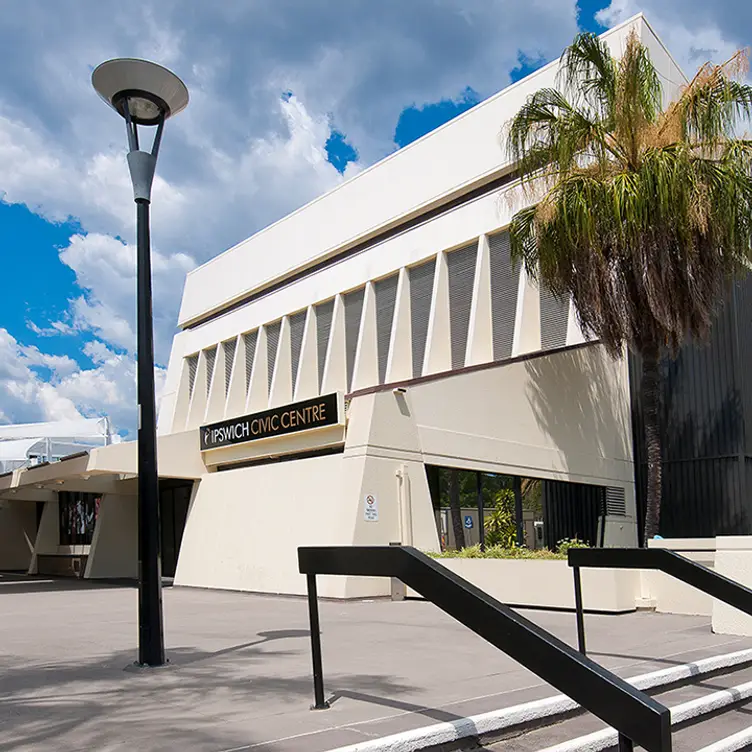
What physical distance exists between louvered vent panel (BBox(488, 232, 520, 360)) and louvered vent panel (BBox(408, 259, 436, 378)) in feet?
7.45

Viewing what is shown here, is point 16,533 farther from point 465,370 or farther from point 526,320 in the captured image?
point 465,370


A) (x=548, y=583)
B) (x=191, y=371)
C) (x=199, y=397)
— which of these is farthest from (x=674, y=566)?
(x=191, y=371)

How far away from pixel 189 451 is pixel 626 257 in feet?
35.4

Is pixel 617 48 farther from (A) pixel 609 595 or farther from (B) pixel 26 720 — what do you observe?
(B) pixel 26 720

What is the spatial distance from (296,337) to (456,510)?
13.9 m

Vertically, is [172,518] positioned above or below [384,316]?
below

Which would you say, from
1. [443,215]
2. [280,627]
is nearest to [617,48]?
[443,215]

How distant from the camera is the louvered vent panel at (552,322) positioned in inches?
798

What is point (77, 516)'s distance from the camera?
26000 millimetres

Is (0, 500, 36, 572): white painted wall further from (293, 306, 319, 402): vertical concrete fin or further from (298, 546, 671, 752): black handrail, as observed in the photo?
(298, 546, 671, 752): black handrail

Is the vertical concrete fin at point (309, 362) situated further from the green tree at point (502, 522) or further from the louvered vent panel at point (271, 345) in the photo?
the green tree at point (502, 522)

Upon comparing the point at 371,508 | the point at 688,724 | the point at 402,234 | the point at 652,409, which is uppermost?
the point at 402,234

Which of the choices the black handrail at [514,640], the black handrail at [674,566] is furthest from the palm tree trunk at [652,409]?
the black handrail at [514,640]

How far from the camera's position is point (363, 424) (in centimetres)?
1507
